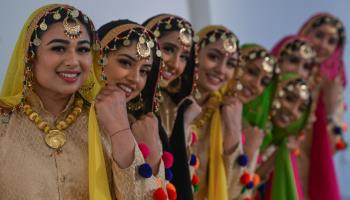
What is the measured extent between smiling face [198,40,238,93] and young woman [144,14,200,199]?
0.14 m

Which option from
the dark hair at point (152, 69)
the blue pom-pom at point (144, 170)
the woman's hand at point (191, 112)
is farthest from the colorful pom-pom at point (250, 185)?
the blue pom-pom at point (144, 170)

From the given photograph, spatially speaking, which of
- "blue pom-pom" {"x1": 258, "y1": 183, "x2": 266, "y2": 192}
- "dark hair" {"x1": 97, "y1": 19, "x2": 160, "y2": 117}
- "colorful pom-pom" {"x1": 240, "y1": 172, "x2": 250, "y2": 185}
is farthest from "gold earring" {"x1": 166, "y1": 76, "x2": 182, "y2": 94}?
"blue pom-pom" {"x1": 258, "y1": 183, "x2": 266, "y2": 192}

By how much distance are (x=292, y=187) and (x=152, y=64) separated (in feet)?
4.01

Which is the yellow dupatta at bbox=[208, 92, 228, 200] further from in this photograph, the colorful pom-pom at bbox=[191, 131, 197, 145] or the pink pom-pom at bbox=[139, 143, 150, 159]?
the pink pom-pom at bbox=[139, 143, 150, 159]

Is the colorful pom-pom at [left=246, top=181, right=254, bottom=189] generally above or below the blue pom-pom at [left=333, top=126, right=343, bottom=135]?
below

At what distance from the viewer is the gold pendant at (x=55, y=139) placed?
2.07 metres

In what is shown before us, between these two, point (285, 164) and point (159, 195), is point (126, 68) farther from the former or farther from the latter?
point (285, 164)

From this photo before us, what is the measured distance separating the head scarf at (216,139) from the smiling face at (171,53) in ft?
1.02

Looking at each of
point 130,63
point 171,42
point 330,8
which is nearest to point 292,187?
point 171,42

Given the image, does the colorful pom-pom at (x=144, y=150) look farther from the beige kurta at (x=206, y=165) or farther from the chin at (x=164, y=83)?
the beige kurta at (x=206, y=165)

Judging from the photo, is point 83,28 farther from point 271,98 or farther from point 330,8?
point 330,8

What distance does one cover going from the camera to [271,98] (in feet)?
11.3

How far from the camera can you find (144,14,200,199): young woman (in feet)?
8.41

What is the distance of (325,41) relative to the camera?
4164mm
